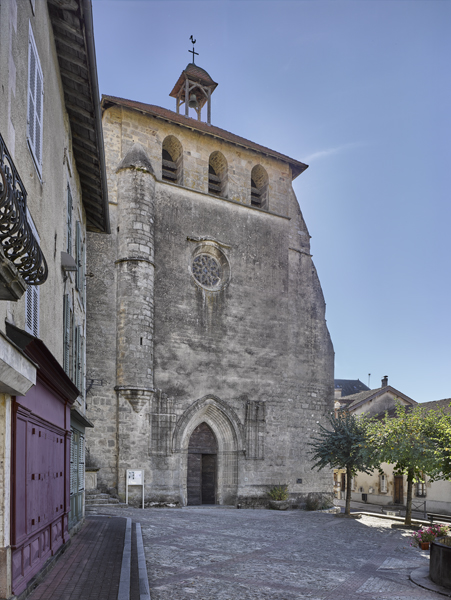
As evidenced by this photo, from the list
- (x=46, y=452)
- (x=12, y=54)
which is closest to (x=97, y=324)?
(x=46, y=452)

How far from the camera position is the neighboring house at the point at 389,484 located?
25438 millimetres

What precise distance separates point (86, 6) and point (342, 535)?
12.4m

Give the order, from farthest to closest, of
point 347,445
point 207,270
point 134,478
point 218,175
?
point 218,175 → point 207,270 → point 347,445 → point 134,478

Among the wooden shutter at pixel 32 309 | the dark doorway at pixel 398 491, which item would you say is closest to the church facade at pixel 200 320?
the dark doorway at pixel 398 491

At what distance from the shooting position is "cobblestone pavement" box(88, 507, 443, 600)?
752cm

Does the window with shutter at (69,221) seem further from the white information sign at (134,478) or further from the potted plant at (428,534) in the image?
the white information sign at (134,478)

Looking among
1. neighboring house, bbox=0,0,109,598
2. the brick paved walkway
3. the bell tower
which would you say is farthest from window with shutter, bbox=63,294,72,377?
the bell tower

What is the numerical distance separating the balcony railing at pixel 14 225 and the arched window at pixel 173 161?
1755 cm

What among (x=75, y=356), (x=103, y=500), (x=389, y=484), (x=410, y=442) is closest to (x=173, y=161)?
(x=75, y=356)

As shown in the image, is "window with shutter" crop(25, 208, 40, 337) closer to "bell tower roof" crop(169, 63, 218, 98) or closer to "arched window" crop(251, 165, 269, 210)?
"arched window" crop(251, 165, 269, 210)

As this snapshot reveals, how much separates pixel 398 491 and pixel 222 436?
13.5 m

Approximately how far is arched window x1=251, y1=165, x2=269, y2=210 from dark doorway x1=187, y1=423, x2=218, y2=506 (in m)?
9.50

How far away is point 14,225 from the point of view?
4.23m

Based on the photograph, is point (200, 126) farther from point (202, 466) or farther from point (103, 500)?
point (103, 500)
